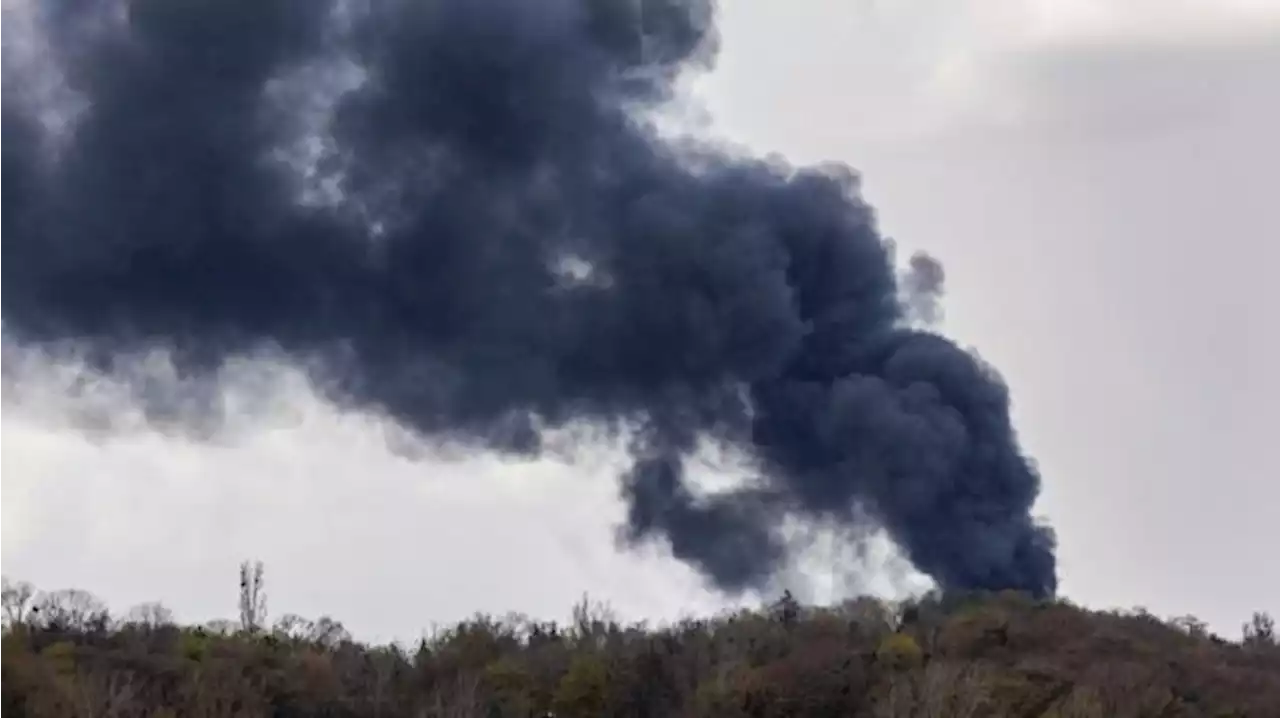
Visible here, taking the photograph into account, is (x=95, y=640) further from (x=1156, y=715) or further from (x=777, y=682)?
(x=1156, y=715)

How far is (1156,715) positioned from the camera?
59531mm

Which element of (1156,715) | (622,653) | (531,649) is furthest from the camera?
(531,649)

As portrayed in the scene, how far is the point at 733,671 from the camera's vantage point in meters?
68.8

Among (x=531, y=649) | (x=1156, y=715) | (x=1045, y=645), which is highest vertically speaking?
(x=531, y=649)

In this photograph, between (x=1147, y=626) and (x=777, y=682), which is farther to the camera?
(x=1147, y=626)

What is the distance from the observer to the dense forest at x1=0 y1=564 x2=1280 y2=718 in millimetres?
61438

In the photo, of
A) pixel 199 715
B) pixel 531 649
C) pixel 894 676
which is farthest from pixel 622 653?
pixel 199 715

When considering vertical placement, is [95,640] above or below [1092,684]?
above

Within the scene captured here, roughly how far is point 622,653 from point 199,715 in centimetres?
1947

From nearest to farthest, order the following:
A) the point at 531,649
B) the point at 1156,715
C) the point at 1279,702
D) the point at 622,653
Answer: the point at 1156,715
the point at 1279,702
the point at 622,653
the point at 531,649

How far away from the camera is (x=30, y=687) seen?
61406 mm

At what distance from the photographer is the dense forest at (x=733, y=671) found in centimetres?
6144

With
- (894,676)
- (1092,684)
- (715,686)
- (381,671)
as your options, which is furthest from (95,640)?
(1092,684)

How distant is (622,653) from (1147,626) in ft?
65.4
